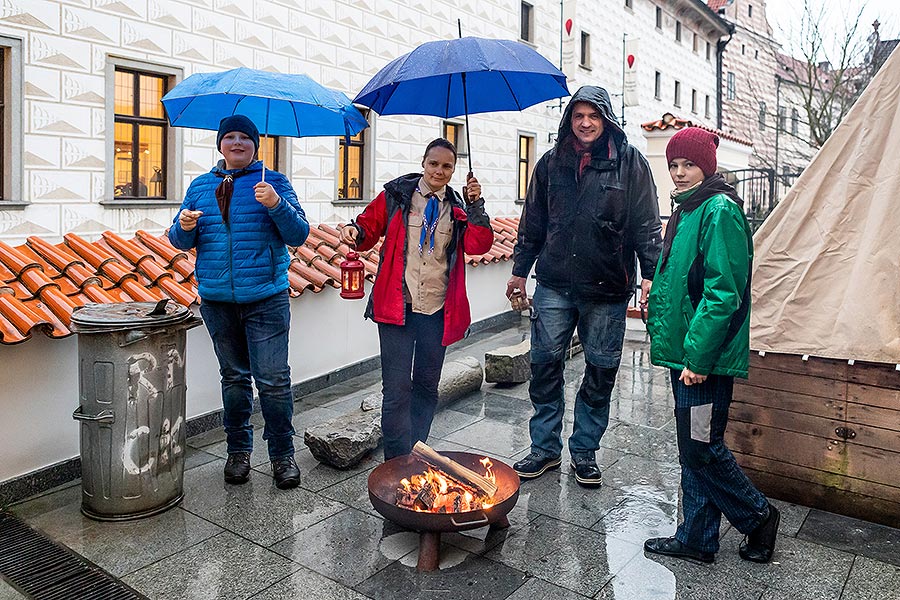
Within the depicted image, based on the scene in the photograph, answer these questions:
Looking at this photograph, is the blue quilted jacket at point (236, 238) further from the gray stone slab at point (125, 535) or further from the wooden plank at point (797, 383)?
the wooden plank at point (797, 383)

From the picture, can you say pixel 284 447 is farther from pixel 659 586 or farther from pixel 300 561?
pixel 659 586

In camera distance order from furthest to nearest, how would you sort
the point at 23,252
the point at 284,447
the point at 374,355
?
the point at 374,355
the point at 23,252
the point at 284,447

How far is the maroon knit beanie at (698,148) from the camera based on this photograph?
3711 mm

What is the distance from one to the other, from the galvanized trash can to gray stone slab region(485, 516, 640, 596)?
205cm

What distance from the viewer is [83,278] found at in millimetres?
5387

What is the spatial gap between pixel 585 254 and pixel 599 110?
0.88 metres

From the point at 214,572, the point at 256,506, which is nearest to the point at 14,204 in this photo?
the point at 256,506

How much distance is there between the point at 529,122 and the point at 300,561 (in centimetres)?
1161

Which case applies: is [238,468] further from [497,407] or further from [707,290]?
[707,290]

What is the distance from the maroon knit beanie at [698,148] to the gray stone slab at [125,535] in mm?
3237

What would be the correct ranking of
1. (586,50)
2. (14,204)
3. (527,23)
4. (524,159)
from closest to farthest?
(14,204) → (527,23) → (524,159) → (586,50)

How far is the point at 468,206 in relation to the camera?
4477 millimetres

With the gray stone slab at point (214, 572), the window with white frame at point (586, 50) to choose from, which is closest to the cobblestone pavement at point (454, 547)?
the gray stone slab at point (214, 572)

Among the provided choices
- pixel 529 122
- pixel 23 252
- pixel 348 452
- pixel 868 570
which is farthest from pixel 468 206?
pixel 529 122
